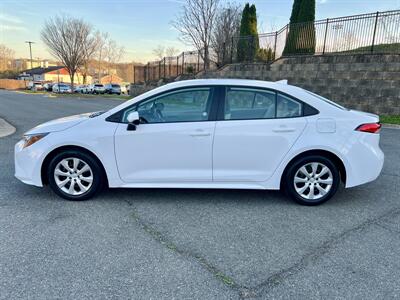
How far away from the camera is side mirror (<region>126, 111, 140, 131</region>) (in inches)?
146

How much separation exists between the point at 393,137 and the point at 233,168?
23.5ft

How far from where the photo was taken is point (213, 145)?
12.5 ft

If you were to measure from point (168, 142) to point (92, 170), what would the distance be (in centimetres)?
105

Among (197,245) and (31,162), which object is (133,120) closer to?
(31,162)

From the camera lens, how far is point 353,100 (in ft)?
43.4

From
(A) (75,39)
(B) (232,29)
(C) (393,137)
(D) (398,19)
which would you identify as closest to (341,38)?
(D) (398,19)

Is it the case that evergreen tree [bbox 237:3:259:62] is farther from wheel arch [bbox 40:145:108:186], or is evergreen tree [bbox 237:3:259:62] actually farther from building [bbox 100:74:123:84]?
building [bbox 100:74:123:84]

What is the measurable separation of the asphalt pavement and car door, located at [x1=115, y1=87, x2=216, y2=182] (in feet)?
1.37

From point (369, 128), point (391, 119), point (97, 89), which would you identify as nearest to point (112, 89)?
point (97, 89)

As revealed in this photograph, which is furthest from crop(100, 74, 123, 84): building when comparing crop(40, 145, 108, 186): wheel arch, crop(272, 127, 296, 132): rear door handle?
crop(272, 127, 296, 132): rear door handle

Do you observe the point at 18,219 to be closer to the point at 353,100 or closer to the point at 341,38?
the point at 353,100

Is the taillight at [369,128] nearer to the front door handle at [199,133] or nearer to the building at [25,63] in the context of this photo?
the front door handle at [199,133]

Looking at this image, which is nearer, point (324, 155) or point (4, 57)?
point (324, 155)

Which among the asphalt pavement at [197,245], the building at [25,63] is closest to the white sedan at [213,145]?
the asphalt pavement at [197,245]
